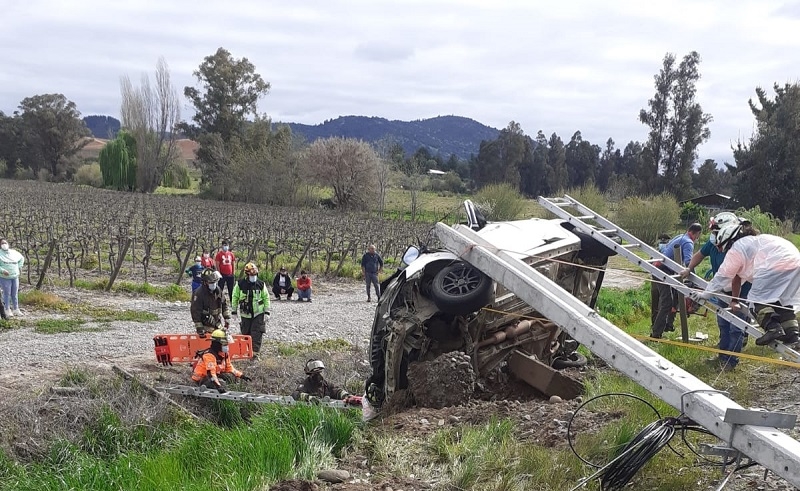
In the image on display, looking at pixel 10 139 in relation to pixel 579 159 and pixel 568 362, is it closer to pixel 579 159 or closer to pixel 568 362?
pixel 579 159

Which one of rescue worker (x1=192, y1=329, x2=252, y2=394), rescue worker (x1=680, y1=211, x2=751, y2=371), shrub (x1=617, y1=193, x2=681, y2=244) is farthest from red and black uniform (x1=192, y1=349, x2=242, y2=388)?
shrub (x1=617, y1=193, x2=681, y2=244)

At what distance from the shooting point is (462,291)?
5973 mm

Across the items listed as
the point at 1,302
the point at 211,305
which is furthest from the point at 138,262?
the point at 211,305

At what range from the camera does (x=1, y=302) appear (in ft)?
43.0

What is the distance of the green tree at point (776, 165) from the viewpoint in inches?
1689

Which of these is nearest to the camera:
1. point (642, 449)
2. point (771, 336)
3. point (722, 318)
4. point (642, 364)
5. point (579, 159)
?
point (642, 364)

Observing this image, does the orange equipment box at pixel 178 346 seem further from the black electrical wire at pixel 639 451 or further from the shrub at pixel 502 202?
the shrub at pixel 502 202

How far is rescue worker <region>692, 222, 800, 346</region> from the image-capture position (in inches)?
216

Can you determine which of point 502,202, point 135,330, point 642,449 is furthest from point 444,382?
point 502,202

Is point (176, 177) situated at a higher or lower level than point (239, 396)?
higher

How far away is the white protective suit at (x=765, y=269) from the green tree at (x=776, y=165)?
42068 mm

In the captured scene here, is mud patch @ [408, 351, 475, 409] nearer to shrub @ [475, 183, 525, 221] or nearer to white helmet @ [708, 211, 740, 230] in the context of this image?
white helmet @ [708, 211, 740, 230]

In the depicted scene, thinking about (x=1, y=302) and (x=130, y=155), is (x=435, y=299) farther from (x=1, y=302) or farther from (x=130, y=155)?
(x=130, y=155)

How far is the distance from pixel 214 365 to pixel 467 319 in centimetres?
341
